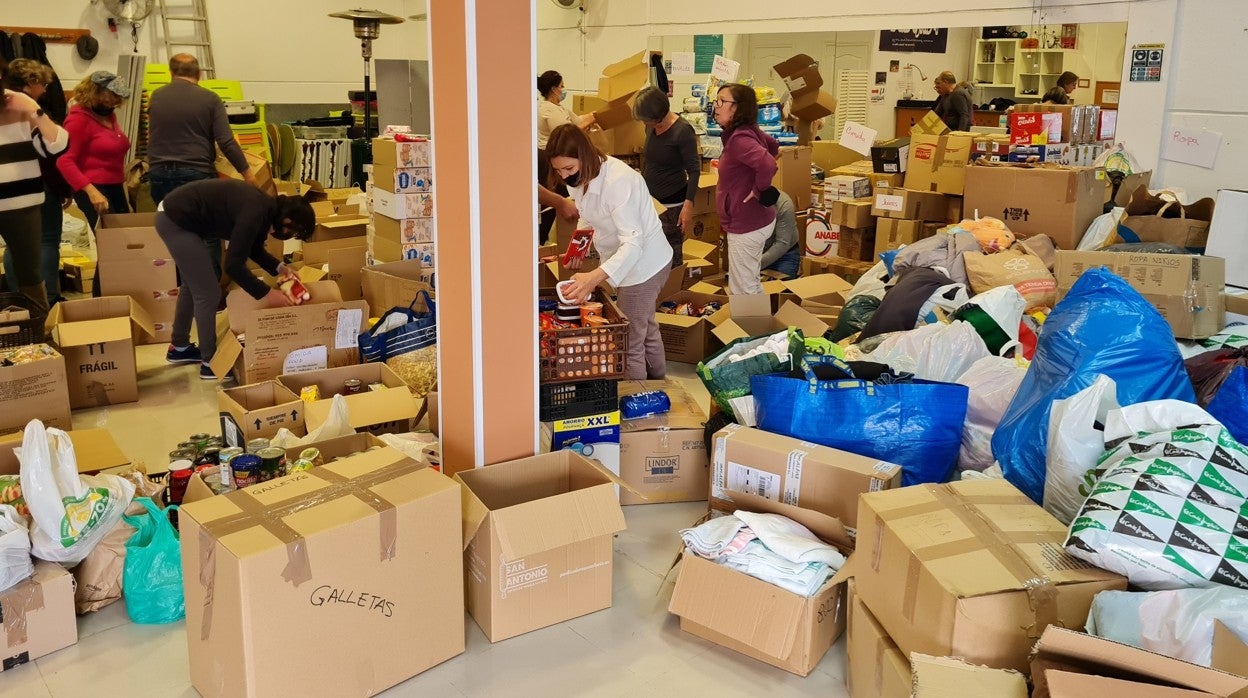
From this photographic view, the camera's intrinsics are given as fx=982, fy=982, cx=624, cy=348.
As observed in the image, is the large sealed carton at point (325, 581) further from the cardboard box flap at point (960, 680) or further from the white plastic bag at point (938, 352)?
the white plastic bag at point (938, 352)

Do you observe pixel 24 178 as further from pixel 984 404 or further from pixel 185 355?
pixel 984 404

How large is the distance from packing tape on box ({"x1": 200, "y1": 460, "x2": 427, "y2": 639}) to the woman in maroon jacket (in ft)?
9.17

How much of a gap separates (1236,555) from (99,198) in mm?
5705

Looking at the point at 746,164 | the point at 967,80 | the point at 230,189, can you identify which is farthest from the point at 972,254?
the point at 967,80

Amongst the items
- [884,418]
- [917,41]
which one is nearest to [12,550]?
[884,418]

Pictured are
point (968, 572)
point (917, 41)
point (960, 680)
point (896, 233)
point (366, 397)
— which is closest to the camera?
point (960, 680)

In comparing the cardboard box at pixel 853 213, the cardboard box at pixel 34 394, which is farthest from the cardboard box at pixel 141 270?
the cardboard box at pixel 853 213

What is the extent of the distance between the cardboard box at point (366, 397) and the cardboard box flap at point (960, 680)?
2.42 metres

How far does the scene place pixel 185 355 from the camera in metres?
5.32

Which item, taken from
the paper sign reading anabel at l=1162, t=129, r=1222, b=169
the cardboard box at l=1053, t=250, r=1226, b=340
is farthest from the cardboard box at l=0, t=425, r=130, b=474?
the paper sign reading anabel at l=1162, t=129, r=1222, b=169

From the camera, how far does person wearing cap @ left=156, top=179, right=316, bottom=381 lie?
4.39 metres

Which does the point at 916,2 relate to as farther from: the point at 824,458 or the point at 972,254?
the point at 824,458

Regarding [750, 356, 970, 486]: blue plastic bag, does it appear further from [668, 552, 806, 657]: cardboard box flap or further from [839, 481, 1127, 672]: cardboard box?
[668, 552, 806, 657]: cardboard box flap

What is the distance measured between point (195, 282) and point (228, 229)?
341mm
